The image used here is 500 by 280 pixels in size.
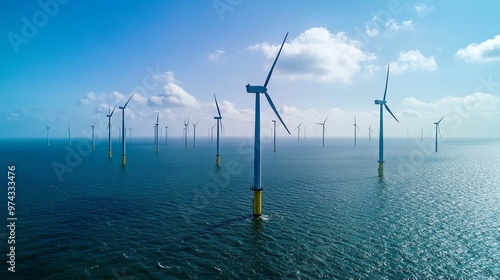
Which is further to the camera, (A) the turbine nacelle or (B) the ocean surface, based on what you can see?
(A) the turbine nacelle

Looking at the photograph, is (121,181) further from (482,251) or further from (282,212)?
(482,251)

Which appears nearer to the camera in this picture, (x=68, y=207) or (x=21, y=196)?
(x=68, y=207)

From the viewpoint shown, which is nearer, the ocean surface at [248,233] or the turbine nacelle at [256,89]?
the ocean surface at [248,233]

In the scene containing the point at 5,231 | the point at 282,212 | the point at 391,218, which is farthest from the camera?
the point at 282,212

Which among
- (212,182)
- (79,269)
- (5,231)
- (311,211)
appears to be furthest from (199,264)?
(212,182)

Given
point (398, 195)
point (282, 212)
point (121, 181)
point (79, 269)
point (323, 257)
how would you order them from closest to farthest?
point (79, 269), point (323, 257), point (282, 212), point (398, 195), point (121, 181)

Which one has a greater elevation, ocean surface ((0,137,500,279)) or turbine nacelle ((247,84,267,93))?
turbine nacelle ((247,84,267,93))

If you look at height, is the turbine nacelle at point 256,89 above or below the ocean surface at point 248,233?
above

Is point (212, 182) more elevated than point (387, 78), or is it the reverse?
point (387, 78)

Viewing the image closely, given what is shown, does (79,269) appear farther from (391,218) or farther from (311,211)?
(391,218)

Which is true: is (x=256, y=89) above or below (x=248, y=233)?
above

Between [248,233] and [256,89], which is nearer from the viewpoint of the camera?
[248,233]
